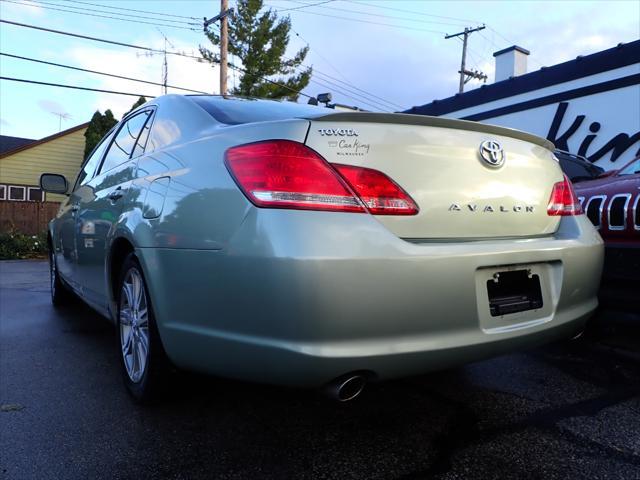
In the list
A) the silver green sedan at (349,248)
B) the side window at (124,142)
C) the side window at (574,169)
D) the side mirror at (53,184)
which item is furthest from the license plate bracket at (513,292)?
the side mirror at (53,184)

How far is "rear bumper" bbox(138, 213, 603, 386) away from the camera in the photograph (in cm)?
168

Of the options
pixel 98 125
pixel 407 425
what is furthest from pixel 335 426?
pixel 98 125

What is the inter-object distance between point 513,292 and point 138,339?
175 cm

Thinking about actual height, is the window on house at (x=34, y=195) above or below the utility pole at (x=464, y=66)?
below

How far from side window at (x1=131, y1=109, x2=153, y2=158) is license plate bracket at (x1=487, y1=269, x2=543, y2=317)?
1.98m

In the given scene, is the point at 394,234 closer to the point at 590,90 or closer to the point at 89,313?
the point at 89,313

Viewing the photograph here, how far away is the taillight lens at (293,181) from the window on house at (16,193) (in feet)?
85.6

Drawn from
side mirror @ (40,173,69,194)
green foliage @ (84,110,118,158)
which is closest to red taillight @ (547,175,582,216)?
side mirror @ (40,173,69,194)

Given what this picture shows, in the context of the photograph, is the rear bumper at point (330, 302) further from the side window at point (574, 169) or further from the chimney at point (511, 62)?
the chimney at point (511, 62)

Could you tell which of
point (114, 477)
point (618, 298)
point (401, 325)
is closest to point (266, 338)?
point (401, 325)

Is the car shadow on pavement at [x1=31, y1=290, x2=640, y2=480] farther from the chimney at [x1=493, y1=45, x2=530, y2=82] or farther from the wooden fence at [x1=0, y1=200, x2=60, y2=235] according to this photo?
the wooden fence at [x1=0, y1=200, x2=60, y2=235]

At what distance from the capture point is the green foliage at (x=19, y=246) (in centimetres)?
1181

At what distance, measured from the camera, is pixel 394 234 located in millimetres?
1812

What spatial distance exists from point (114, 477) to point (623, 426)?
2.09m
